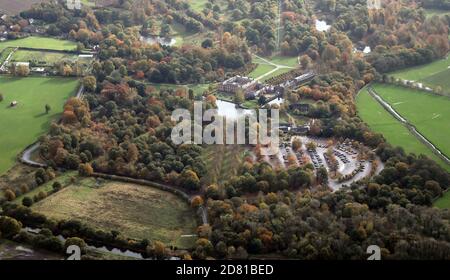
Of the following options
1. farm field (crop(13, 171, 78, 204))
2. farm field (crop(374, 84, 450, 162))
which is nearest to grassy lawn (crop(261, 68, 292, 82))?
farm field (crop(374, 84, 450, 162))

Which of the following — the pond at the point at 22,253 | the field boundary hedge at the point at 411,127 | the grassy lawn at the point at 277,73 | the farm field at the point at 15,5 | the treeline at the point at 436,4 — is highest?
the farm field at the point at 15,5

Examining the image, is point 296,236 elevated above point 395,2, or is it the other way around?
point 395,2

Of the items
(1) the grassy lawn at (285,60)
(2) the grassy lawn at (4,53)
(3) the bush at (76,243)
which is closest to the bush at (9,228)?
(3) the bush at (76,243)

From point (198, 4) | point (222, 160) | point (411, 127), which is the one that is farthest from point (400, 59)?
point (198, 4)

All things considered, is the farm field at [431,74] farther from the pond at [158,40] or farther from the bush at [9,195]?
the bush at [9,195]

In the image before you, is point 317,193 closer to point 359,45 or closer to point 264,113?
point 264,113

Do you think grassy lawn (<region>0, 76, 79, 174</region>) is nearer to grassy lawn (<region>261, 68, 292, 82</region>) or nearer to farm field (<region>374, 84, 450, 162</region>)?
grassy lawn (<region>261, 68, 292, 82</region>)
